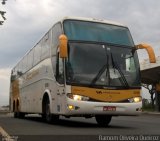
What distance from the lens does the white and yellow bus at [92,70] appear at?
47.2 ft

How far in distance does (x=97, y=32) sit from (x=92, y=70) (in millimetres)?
1598

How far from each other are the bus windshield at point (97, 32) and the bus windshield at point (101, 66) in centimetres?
26

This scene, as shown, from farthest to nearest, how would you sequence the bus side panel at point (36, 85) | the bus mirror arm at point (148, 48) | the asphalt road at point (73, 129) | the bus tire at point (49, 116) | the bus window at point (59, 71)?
the bus side panel at point (36, 85) → the bus tire at point (49, 116) → the bus mirror arm at point (148, 48) → the bus window at point (59, 71) → the asphalt road at point (73, 129)

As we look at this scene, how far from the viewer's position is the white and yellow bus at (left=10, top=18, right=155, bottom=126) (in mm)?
14376

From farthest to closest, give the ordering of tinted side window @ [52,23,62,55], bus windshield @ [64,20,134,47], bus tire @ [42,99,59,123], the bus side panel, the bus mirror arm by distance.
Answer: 1. the bus side panel
2. bus tire @ [42,99,59,123]
3. tinted side window @ [52,23,62,55]
4. the bus mirror arm
5. bus windshield @ [64,20,134,47]

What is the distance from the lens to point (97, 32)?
51.2 ft

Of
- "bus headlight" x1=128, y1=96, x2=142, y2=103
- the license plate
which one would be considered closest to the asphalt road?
the license plate

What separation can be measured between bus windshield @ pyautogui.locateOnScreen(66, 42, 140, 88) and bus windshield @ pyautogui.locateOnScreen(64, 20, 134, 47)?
26 cm

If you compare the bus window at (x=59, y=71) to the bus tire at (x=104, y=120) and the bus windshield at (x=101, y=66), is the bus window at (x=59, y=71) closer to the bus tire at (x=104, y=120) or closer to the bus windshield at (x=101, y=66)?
the bus windshield at (x=101, y=66)

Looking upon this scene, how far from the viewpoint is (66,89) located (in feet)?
47.5

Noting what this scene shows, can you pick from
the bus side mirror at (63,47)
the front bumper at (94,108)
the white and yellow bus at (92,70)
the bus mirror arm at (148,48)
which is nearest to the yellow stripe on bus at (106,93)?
the white and yellow bus at (92,70)

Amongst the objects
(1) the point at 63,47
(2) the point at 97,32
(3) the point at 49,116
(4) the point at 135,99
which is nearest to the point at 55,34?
(2) the point at 97,32

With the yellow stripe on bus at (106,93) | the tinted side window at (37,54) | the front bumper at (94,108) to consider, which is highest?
the tinted side window at (37,54)

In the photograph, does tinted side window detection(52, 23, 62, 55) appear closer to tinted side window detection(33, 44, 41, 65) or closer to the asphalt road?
the asphalt road
